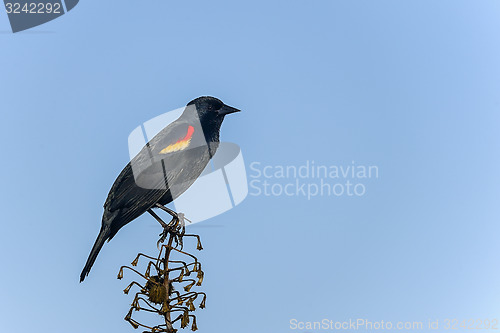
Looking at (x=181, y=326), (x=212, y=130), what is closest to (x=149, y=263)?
(x=181, y=326)

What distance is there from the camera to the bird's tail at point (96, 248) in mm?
3811

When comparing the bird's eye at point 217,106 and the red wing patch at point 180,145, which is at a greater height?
the bird's eye at point 217,106

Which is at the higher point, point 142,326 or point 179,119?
point 179,119

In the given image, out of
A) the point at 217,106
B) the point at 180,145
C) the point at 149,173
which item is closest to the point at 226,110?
the point at 217,106

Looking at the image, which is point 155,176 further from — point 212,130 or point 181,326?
point 181,326

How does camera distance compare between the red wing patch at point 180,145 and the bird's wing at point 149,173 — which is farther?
the red wing patch at point 180,145

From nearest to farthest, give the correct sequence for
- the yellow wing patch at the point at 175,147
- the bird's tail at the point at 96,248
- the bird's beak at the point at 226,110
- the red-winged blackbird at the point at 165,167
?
the bird's tail at the point at 96,248 → the red-winged blackbird at the point at 165,167 → the yellow wing patch at the point at 175,147 → the bird's beak at the point at 226,110

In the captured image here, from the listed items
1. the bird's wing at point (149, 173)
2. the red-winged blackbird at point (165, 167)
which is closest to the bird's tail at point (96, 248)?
the red-winged blackbird at point (165, 167)

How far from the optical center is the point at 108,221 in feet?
13.5

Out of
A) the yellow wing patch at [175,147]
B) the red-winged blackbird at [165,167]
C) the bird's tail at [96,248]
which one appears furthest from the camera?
the yellow wing patch at [175,147]

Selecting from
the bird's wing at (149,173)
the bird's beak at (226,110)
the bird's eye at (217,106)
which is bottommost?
the bird's wing at (149,173)

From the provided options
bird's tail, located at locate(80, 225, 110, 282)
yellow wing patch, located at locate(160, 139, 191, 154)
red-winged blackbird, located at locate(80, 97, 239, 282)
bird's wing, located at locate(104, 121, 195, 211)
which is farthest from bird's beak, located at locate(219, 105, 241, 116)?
bird's tail, located at locate(80, 225, 110, 282)

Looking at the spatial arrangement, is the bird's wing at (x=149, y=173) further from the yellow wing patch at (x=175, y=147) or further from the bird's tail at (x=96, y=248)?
the bird's tail at (x=96, y=248)

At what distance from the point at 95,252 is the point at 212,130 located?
5.74ft
